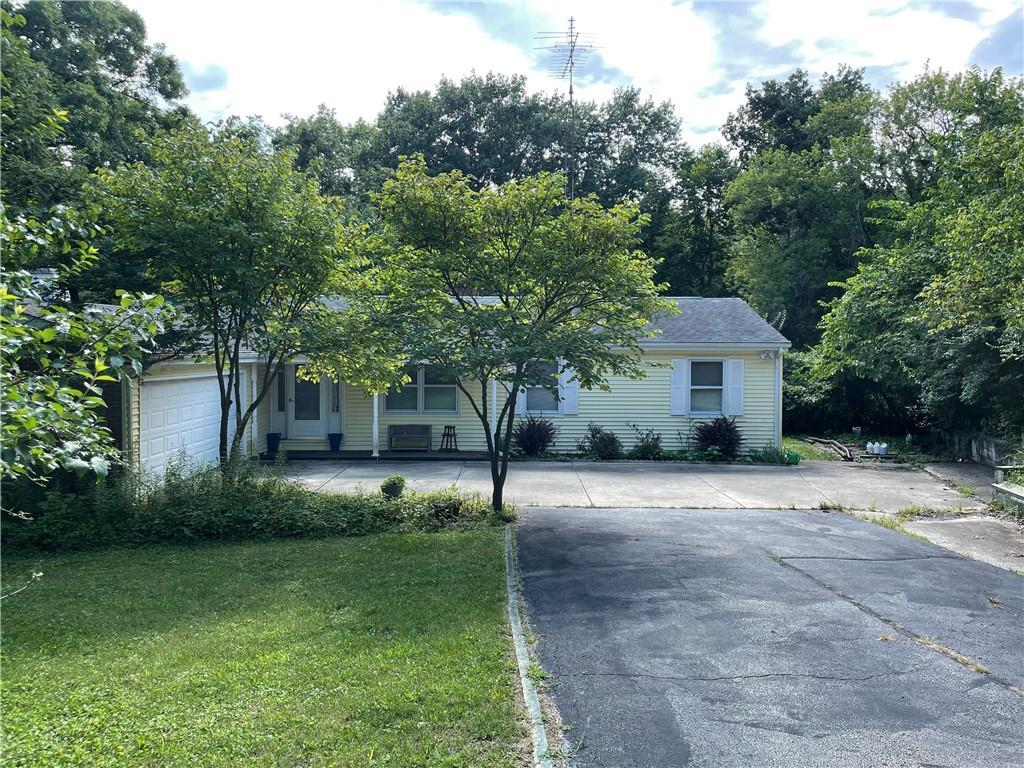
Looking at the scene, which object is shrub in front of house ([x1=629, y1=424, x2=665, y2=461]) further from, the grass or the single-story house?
the grass

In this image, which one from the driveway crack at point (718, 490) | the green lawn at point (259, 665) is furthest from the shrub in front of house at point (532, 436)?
the green lawn at point (259, 665)

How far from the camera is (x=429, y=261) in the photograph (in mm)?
9258

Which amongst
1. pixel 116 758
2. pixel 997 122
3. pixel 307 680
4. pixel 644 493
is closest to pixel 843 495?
pixel 644 493

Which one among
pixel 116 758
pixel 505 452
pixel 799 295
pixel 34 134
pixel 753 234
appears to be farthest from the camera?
pixel 753 234

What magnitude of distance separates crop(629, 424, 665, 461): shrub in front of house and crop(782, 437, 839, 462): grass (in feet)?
10.2

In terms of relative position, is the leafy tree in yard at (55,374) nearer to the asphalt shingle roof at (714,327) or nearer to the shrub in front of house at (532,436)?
the shrub in front of house at (532,436)

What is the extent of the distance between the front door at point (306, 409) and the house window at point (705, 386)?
916 cm

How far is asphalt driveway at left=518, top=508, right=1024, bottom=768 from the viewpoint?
373 centimetres

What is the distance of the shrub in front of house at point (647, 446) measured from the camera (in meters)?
16.7

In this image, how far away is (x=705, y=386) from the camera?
57.0 ft

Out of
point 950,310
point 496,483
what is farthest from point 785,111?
point 496,483

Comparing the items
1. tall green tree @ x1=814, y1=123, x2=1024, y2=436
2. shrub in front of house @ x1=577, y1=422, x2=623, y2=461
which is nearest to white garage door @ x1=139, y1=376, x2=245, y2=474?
shrub in front of house @ x1=577, y1=422, x2=623, y2=461

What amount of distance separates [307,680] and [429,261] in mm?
6040

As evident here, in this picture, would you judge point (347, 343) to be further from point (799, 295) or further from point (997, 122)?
point (799, 295)
